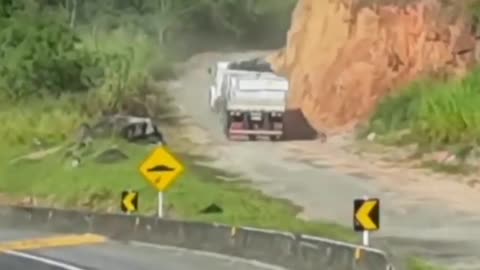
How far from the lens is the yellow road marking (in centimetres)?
2548

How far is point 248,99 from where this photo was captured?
1471 inches

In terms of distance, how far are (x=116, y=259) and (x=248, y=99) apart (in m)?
15.8

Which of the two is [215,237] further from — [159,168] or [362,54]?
[362,54]

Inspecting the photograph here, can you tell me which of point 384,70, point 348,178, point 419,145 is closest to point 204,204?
point 348,178

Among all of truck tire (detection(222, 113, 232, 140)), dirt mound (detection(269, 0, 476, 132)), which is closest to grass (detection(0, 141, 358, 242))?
truck tire (detection(222, 113, 232, 140))

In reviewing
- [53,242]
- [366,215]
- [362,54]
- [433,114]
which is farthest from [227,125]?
[366,215]

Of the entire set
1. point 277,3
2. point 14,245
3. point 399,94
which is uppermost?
point 277,3

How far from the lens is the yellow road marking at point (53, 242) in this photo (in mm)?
25484

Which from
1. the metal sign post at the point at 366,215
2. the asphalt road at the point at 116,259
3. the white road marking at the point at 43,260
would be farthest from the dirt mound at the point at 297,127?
the metal sign post at the point at 366,215

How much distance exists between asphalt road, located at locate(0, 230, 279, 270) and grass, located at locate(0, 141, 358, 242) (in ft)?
19.7

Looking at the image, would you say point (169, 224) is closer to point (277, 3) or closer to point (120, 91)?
point (120, 91)

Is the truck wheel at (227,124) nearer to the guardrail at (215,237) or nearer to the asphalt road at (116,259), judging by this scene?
the guardrail at (215,237)

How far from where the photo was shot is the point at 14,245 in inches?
1017

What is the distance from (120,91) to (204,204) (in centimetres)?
616
